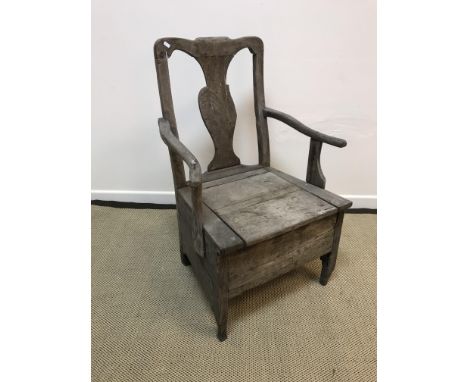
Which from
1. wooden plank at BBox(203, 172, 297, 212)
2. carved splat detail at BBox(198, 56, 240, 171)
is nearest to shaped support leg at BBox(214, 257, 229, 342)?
wooden plank at BBox(203, 172, 297, 212)

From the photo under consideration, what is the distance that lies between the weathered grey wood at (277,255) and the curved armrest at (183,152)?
0.92 feet

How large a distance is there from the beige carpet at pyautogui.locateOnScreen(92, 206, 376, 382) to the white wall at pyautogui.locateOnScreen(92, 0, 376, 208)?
1.59ft

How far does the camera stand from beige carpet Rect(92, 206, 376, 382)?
969 mm

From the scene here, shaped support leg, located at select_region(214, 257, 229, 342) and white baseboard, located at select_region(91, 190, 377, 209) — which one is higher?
white baseboard, located at select_region(91, 190, 377, 209)

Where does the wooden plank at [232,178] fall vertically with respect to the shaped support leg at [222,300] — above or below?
above

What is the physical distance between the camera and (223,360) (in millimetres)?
991

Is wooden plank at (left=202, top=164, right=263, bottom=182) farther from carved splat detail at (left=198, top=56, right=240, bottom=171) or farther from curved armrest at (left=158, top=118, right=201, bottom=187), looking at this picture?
curved armrest at (left=158, top=118, right=201, bottom=187)

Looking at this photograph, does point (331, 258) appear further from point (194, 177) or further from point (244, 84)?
point (244, 84)

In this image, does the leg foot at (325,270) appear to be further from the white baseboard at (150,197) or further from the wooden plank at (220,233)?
the white baseboard at (150,197)

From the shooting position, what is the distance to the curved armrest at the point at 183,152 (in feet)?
2.68

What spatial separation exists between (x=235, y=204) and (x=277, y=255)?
0.24 meters

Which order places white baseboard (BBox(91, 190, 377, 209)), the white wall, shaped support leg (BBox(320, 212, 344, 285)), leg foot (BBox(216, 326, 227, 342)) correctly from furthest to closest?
white baseboard (BBox(91, 190, 377, 209))
the white wall
shaped support leg (BBox(320, 212, 344, 285))
leg foot (BBox(216, 326, 227, 342))

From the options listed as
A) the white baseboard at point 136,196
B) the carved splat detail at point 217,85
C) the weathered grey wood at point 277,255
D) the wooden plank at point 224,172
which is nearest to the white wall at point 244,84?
the white baseboard at point 136,196

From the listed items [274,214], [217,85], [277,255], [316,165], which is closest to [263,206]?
[274,214]
